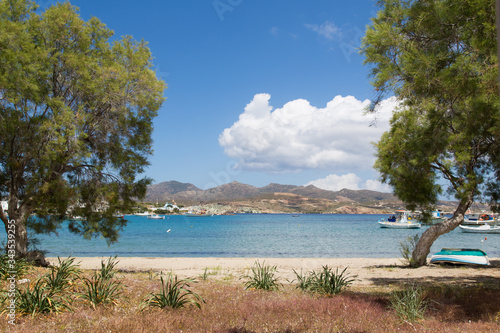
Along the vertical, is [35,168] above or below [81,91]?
below

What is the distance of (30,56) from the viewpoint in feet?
41.1

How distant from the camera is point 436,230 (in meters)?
16.5

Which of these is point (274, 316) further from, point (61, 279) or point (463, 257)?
point (463, 257)

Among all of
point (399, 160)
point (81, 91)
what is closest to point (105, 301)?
point (81, 91)

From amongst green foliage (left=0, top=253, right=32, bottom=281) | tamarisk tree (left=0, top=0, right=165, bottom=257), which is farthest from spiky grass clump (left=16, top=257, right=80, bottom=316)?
tamarisk tree (left=0, top=0, right=165, bottom=257)

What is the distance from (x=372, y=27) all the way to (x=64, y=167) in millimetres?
12152

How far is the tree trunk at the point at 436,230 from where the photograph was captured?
16.1 meters

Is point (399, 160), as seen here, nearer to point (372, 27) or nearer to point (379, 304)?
point (372, 27)

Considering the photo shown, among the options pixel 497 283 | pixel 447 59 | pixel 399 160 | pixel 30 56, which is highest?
pixel 30 56

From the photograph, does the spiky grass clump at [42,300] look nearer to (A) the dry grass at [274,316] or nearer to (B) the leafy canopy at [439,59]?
(A) the dry grass at [274,316]

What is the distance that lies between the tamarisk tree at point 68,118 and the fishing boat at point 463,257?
48.6 ft

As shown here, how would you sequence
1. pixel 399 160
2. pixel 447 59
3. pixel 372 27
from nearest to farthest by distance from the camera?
pixel 447 59, pixel 372 27, pixel 399 160

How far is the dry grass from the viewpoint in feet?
20.7

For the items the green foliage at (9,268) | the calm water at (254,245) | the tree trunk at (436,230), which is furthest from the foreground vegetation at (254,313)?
the tree trunk at (436,230)
